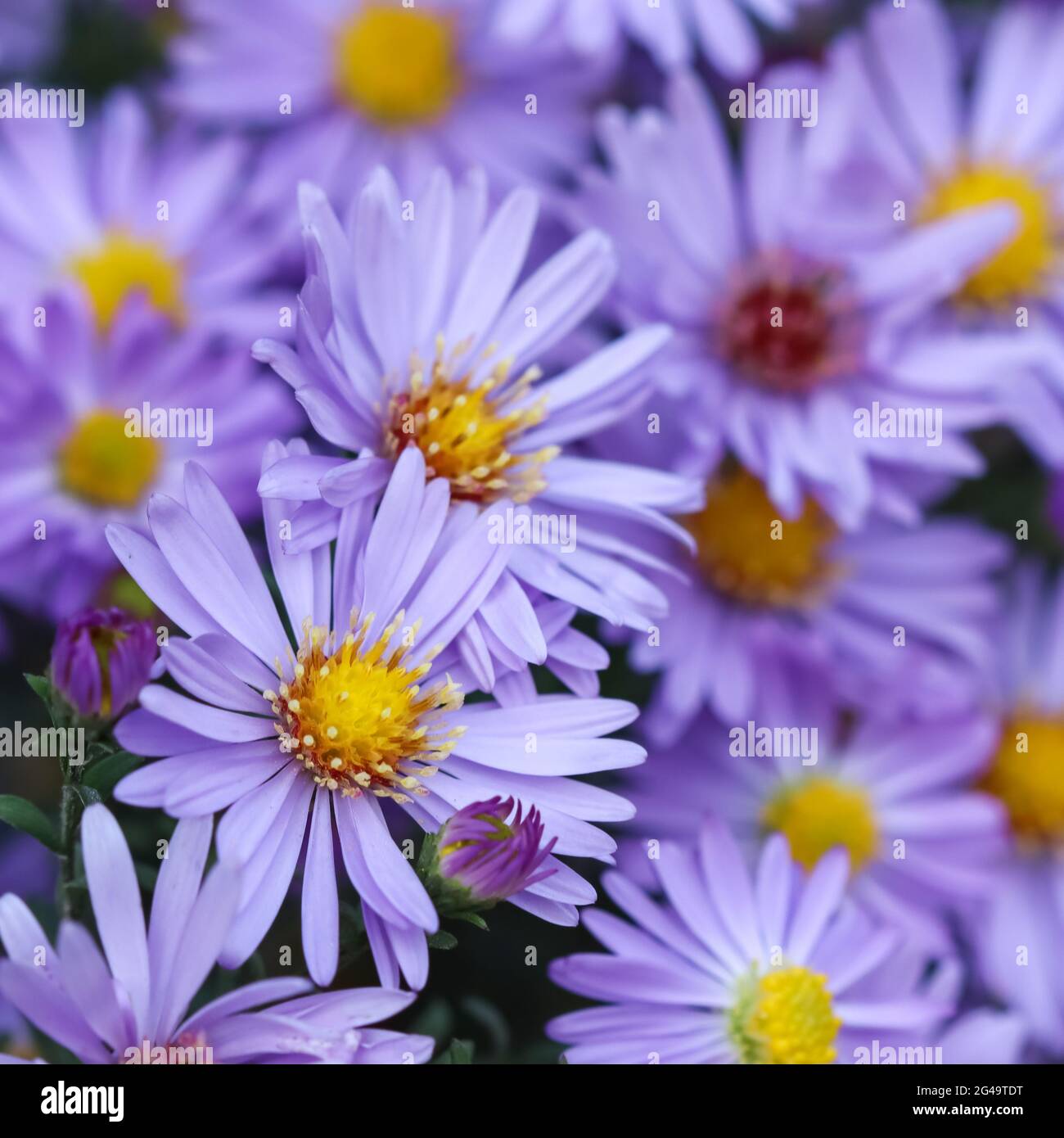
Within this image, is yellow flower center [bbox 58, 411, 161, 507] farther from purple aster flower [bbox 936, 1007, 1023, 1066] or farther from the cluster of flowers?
purple aster flower [bbox 936, 1007, 1023, 1066]

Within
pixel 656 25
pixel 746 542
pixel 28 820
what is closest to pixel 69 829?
pixel 28 820

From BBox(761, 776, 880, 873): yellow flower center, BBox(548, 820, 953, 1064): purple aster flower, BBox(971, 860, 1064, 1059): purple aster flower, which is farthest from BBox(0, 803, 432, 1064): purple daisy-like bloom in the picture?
BBox(971, 860, 1064, 1059): purple aster flower

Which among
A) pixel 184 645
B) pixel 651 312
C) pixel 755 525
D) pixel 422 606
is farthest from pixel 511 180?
pixel 184 645

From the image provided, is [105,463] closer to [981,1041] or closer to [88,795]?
[88,795]

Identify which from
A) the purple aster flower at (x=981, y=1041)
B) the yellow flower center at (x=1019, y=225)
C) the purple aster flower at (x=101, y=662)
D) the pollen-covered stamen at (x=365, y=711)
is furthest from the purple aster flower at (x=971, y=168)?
the purple aster flower at (x=101, y=662)

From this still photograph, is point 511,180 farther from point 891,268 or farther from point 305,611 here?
point 305,611

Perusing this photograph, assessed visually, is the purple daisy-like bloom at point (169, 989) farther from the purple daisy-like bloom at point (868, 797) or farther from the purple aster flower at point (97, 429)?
the purple daisy-like bloom at point (868, 797)

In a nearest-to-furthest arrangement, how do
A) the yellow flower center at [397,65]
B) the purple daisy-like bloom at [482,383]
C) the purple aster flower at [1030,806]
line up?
1. the purple daisy-like bloom at [482,383]
2. the purple aster flower at [1030,806]
3. the yellow flower center at [397,65]

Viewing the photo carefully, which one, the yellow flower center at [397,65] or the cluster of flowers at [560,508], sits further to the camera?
the yellow flower center at [397,65]
